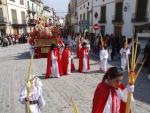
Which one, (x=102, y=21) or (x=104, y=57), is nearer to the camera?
(x=104, y=57)

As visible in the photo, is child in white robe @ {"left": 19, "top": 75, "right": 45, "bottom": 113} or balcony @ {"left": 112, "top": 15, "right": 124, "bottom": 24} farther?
balcony @ {"left": 112, "top": 15, "right": 124, "bottom": 24}

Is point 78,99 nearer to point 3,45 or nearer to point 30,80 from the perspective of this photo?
point 30,80

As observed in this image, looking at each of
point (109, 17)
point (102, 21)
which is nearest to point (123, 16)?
point (109, 17)

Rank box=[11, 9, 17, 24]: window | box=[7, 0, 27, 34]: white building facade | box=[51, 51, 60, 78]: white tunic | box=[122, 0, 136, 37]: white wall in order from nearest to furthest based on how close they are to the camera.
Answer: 1. box=[51, 51, 60, 78]: white tunic
2. box=[122, 0, 136, 37]: white wall
3. box=[7, 0, 27, 34]: white building facade
4. box=[11, 9, 17, 24]: window

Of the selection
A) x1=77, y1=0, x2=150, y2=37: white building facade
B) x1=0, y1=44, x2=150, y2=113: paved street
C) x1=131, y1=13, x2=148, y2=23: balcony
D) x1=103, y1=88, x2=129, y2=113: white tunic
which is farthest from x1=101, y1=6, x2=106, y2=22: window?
x1=103, y1=88, x2=129, y2=113: white tunic

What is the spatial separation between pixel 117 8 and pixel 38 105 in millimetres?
22702

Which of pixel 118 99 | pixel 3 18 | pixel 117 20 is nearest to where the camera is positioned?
pixel 118 99

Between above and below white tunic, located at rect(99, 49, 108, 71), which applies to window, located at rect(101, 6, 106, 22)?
above

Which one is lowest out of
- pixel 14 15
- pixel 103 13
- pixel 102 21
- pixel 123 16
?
pixel 102 21

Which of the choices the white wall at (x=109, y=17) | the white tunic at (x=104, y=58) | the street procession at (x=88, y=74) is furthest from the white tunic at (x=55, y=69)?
the white wall at (x=109, y=17)

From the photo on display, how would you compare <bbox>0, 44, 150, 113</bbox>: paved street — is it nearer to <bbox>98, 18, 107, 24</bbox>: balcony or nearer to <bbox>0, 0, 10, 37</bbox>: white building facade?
<bbox>98, 18, 107, 24</bbox>: balcony

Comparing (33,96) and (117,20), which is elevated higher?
(117,20)

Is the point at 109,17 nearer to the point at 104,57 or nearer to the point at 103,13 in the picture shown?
the point at 103,13

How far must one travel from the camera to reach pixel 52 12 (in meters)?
107
